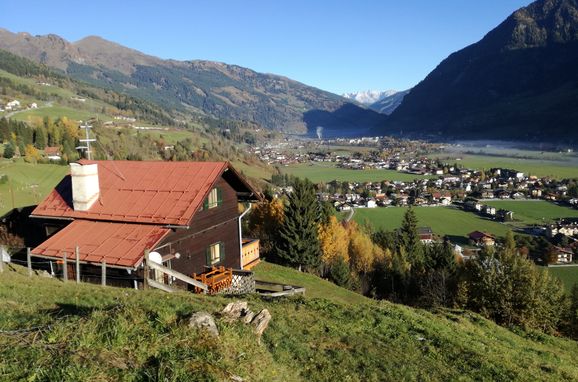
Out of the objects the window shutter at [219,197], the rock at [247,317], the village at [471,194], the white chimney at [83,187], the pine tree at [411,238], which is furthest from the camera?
the village at [471,194]

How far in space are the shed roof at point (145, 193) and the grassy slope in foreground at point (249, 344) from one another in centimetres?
604

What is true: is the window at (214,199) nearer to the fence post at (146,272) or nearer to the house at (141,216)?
the house at (141,216)

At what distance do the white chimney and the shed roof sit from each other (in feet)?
1.05

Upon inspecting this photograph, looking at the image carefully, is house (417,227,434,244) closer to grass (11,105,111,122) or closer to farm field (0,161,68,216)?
farm field (0,161,68,216)

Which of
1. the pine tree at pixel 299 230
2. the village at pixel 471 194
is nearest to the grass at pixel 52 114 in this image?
the village at pixel 471 194

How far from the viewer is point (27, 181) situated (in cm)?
5150

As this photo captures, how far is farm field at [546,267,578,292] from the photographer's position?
7055 centimetres

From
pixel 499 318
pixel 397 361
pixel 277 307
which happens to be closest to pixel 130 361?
pixel 397 361

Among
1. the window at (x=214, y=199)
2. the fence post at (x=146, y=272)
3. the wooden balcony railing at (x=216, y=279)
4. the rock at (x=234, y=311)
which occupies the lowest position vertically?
the wooden balcony railing at (x=216, y=279)

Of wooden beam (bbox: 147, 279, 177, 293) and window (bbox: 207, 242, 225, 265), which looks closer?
wooden beam (bbox: 147, 279, 177, 293)

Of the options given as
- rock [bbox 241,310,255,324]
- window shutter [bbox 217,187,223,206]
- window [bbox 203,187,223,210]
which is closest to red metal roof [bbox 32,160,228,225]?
window [bbox 203,187,223,210]

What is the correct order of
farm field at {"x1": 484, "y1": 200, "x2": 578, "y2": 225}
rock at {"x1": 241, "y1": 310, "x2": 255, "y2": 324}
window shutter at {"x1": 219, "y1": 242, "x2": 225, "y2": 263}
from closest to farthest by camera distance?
rock at {"x1": 241, "y1": 310, "x2": 255, "y2": 324}, window shutter at {"x1": 219, "y1": 242, "x2": 225, "y2": 263}, farm field at {"x1": 484, "y1": 200, "x2": 578, "y2": 225}

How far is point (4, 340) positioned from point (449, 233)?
10411 centimetres

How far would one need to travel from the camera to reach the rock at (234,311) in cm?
1008
